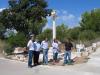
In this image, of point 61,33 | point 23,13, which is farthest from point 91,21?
point 23,13

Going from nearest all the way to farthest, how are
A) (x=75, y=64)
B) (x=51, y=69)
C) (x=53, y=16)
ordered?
(x=51, y=69)
(x=75, y=64)
(x=53, y=16)

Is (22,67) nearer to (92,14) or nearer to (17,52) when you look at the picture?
(17,52)

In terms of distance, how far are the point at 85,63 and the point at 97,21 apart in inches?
1616

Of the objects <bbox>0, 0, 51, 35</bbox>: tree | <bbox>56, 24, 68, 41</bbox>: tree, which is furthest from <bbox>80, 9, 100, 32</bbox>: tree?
<bbox>0, 0, 51, 35</bbox>: tree

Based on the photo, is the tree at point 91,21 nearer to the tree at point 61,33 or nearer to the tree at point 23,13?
the tree at point 61,33

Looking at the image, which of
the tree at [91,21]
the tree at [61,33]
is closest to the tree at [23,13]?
the tree at [61,33]

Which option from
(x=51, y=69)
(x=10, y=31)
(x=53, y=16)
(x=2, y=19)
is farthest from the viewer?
(x=10, y=31)

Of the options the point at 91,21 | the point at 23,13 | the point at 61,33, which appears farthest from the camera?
the point at 91,21

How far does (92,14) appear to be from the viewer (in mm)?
64375

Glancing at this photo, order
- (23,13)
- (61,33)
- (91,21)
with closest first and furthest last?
(23,13) → (61,33) → (91,21)

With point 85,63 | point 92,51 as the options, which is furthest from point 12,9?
point 85,63

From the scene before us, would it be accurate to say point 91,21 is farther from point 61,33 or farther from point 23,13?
point 23,13

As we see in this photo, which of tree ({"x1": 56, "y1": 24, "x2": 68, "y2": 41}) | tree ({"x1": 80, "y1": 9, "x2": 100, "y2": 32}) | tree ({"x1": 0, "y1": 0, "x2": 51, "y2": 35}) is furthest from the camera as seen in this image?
tree ({"x1": 80, "y1": 9, "x2": 100, "y2": 32})

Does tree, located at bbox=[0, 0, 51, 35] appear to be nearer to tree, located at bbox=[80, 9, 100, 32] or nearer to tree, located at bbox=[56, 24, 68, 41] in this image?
tree, located at bbox=[56, 24, 68, 41]
